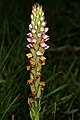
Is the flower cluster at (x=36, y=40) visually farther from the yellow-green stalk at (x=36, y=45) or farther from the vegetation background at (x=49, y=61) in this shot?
the vegetation background at (x=49, y=61)

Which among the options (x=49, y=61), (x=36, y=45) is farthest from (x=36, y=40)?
(x=49, y=61)

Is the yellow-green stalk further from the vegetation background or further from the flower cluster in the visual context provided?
the vegetation background

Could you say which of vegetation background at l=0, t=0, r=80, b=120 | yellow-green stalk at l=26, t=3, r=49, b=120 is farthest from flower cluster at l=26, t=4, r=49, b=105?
vegetation background at l=0, t=0, r=80, b=120

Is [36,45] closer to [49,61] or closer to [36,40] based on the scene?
[36,40]

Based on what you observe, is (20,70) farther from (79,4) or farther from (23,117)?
(79,4)

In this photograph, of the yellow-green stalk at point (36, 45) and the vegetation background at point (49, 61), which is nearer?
the yellow-green stalk at point (36, 45)

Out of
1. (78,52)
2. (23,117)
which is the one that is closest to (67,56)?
(78,52)

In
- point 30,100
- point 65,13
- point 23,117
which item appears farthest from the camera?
point 65,13

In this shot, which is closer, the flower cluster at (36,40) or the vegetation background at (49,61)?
the flower cluster at (36,40)

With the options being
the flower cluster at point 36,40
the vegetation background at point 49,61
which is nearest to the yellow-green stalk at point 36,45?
the flower cluster at point 36,40
